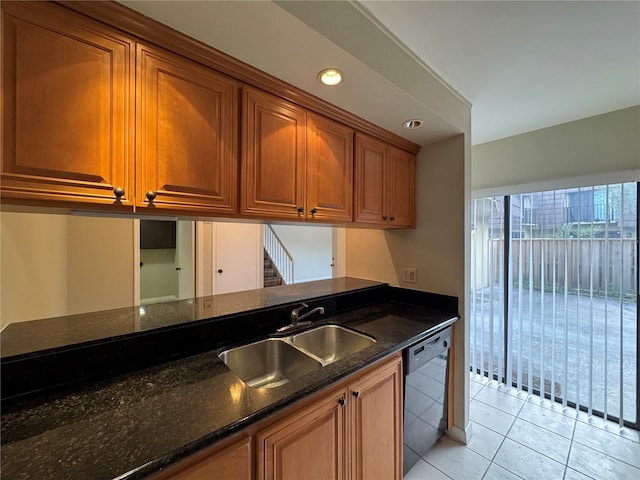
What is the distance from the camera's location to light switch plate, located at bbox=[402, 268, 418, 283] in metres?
2.25

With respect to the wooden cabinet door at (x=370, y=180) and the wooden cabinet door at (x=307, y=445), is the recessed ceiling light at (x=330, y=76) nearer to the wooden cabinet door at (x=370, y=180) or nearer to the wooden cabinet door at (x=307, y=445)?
the wooden cabinet door at (x=370, y=180)

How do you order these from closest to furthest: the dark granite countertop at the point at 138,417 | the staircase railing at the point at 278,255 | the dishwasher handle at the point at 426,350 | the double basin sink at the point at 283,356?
the dark granite countertop at the point at 138,417 < the double basin sink at the point at 283,356 < the dishwasher handle at the point at 426,350 < the staircase railing at the point at 278,255

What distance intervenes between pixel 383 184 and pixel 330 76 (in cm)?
88

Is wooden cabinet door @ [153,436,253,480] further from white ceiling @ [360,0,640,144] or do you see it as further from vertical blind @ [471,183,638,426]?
vertical blind @ [471,183,638,426]

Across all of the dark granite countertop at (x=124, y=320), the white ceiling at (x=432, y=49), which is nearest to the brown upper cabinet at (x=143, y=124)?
the white ceiling at (x=432, y=49)

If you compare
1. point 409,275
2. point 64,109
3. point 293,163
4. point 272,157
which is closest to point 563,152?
point 409,275

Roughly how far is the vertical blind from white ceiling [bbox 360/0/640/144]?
2.70 ft

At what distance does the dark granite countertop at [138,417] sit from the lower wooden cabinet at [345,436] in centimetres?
13

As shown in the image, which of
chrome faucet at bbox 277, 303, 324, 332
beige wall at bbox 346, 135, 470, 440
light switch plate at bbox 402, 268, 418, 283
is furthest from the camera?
light switch plate at bbox 402, 268, 418, 283

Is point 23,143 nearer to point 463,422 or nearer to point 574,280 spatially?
point 463,422

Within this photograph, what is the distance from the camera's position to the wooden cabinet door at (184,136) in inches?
39.9

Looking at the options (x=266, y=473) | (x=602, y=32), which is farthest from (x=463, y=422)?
(x=602, y=32)

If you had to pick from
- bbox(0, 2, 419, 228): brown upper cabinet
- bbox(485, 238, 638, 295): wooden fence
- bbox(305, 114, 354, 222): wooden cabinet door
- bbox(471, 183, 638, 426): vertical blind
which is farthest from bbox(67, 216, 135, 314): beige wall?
bbox(485, 238, 638, 295): wooden fence

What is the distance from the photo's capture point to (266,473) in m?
0.92
